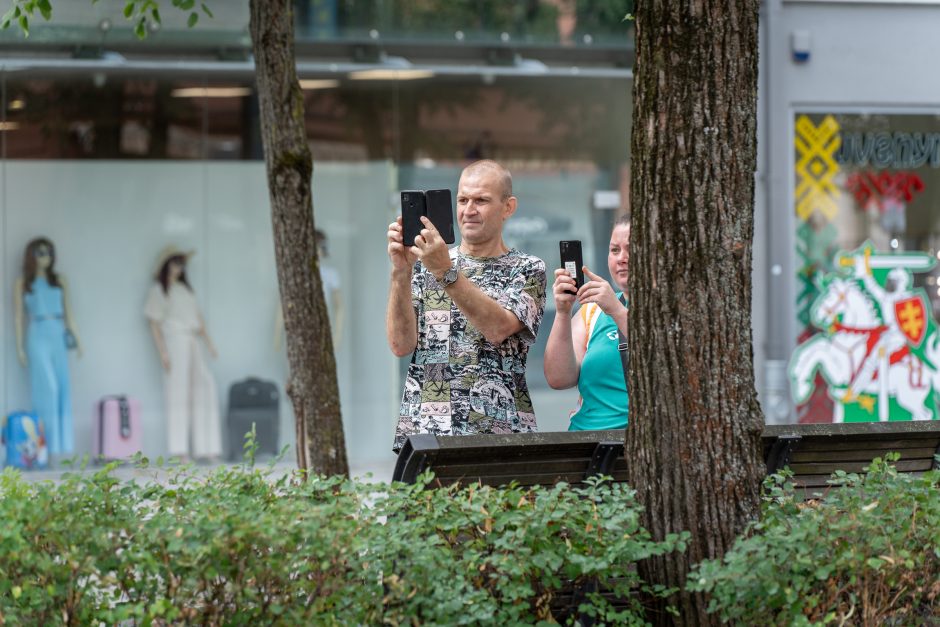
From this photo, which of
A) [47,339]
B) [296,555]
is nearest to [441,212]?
[296,555]

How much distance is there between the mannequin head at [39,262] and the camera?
467 inches

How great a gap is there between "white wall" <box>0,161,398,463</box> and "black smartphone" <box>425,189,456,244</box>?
7.82 meters

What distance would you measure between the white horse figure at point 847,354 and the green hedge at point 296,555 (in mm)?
9289

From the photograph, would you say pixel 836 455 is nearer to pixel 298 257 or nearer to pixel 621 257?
pixel 621 257

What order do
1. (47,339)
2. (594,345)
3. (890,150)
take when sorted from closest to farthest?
(594,345) < (47,339) < (890,150)

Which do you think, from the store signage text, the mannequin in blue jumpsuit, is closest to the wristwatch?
the mannequin in blue jumpsuit

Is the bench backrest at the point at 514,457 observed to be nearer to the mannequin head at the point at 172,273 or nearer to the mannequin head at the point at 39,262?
the mannequin head at the point at 172,273

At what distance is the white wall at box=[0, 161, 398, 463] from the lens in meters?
11.9

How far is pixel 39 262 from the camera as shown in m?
11.9

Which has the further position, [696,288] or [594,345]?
[594,345]

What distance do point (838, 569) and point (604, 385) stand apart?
1624mm

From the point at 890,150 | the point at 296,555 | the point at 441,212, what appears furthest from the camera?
the point at 890,150

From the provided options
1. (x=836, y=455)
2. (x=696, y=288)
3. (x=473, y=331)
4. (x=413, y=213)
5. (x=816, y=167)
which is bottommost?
(x=836, y=455)

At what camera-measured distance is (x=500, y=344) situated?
4.72m
